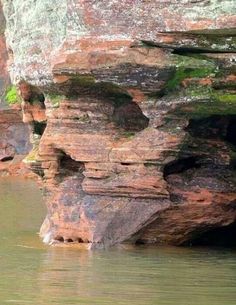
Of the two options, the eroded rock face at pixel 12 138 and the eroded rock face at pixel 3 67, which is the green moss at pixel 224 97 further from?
the eroded rock face at pixel 3 67

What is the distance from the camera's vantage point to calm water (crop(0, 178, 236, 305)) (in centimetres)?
1134

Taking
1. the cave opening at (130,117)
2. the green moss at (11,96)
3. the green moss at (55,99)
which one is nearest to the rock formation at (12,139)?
A: the green moss at (11,96)

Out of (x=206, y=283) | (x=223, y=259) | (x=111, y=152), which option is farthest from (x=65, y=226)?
(x=206, y=283)

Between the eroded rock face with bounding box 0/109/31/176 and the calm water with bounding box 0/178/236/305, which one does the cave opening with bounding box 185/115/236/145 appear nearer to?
the calm water with bounding box 0/178/236/305

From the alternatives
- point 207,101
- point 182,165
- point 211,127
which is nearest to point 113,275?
point 207,101

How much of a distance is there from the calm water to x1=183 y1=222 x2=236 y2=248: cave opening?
0.99m

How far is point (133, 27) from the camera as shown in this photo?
50.1 ft

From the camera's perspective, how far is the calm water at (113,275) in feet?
37.2

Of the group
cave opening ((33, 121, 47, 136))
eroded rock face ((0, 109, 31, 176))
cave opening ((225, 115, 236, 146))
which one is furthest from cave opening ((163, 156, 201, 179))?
eroded rock face ((0, 109, 31, 176))

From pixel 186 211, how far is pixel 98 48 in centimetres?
335

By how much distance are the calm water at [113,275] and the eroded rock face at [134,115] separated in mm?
684

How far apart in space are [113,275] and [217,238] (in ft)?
18.8

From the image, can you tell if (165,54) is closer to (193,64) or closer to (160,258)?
(193,64)

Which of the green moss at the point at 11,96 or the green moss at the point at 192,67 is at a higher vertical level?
the green moss at the point at 192,67
